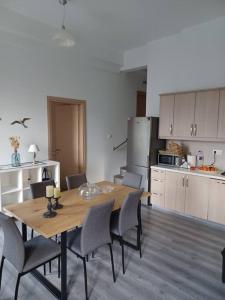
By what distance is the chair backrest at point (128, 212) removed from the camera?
2.34m

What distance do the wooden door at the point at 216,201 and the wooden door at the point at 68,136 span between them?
9.04ft

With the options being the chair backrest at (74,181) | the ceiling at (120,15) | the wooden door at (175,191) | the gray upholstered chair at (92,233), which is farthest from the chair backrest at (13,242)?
the ceiling at (120,15)

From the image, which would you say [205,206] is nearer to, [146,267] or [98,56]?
[146,267]

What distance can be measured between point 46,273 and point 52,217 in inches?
30.3

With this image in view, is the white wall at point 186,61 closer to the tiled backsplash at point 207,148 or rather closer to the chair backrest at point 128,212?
the tiled backsplash at point 207,148

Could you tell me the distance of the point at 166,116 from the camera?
4.13 m

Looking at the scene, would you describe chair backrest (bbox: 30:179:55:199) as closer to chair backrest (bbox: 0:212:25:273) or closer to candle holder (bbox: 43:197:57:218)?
candle holder (bbox: 43:197:57:218)

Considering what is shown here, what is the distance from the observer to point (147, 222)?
3686 millimetres

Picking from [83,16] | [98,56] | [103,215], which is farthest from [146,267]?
[98,56]

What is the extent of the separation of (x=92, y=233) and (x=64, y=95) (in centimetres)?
322

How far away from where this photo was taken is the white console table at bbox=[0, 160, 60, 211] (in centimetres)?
357

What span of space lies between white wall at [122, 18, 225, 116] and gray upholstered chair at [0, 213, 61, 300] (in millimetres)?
3498

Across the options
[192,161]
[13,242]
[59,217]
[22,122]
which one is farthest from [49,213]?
[192,161]

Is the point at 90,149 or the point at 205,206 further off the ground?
the point at 90,149
